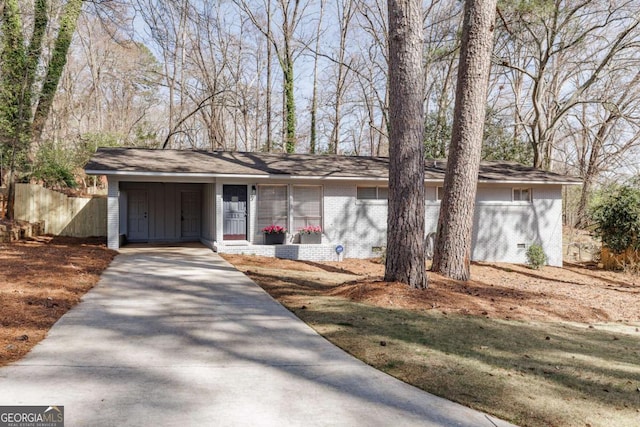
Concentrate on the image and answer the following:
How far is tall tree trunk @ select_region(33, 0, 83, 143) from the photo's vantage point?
56.0ft

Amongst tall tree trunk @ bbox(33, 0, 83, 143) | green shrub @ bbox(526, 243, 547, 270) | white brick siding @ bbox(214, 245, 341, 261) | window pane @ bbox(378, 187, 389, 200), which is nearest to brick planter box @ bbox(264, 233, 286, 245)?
white brick siding @ bbox(214, 245, 341, 261)

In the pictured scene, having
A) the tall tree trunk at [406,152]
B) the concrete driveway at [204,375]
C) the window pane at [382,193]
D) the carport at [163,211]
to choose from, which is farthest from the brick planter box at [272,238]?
the concrete driveway at [204,375]

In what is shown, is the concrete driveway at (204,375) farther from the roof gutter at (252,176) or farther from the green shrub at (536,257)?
the green shrub at (536,257)

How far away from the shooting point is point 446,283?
347 inches

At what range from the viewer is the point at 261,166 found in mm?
15367

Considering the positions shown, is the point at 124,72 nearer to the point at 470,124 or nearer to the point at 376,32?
the point at 376,32

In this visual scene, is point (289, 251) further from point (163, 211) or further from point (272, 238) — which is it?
point (163, 211)

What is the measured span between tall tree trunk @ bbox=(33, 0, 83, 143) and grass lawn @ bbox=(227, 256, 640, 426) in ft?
46.0

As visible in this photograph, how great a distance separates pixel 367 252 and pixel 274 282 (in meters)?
7.03

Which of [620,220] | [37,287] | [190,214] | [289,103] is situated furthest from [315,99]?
[37,287]

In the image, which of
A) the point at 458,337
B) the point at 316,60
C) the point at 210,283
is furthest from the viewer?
the point at 316,60

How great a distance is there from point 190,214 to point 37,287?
10995 millimetres

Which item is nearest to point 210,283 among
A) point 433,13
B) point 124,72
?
point 433,13

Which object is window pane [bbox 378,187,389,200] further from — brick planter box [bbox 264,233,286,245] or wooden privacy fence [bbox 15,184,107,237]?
wooden privacy fence [bbox 15,184,107,237]
